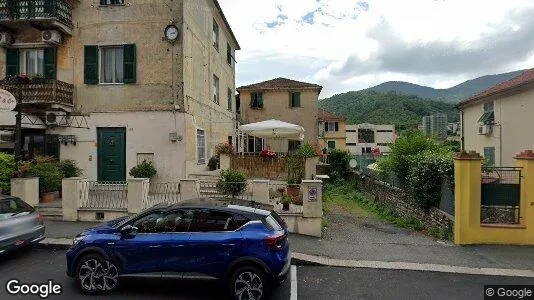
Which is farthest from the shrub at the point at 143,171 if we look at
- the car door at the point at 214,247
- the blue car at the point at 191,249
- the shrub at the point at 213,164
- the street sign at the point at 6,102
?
the car door at the point at 214,247

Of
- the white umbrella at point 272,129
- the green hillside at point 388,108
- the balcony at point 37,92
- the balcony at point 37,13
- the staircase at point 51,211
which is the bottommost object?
the staircase at point 51,211

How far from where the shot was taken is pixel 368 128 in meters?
70.6

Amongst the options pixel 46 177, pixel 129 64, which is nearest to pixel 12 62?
pixel 129 64

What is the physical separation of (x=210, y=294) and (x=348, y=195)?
1559cm

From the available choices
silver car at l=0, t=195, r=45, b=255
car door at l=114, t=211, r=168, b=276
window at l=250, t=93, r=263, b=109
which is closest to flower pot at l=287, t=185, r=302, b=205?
car door at l=114, t=211, r=168, b=276

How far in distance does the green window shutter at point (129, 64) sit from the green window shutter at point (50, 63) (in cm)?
293

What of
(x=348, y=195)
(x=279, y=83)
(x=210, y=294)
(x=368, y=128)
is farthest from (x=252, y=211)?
(x=368, y=128)

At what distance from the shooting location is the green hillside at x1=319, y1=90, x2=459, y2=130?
3145 inches

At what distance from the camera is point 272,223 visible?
598cm

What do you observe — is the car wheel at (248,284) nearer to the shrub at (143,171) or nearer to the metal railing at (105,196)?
the metal railing at (105,196)

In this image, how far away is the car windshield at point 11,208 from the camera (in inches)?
300

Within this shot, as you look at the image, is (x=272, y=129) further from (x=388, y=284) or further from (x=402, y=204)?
(x=388, y=284)

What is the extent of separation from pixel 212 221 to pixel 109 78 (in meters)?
11.0

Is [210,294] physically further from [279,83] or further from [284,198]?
[279,83]
